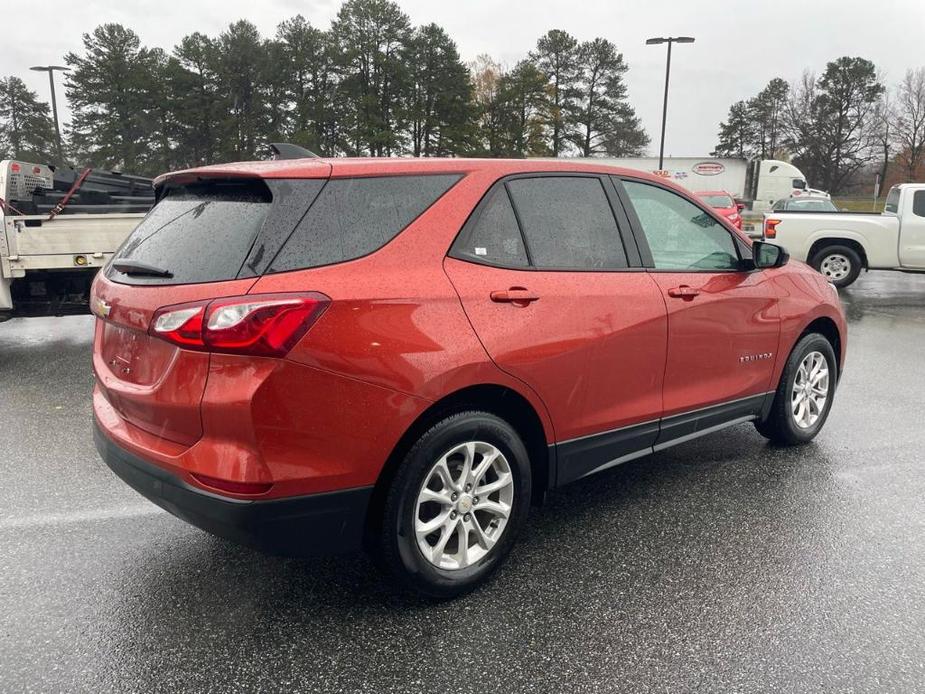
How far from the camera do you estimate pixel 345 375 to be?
238 cm

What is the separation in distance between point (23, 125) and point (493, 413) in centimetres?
7350

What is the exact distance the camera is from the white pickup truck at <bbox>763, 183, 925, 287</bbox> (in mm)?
12461

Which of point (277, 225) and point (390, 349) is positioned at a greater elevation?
point (277, 225)

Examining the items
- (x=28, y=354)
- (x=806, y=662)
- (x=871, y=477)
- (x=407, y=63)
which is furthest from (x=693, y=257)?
(x=407, y=63)

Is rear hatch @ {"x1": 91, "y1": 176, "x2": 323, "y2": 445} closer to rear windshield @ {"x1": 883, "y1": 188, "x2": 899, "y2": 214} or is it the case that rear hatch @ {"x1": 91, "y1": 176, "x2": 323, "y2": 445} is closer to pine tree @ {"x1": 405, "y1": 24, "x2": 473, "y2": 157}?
rear windshield @ {"x1": 883, "y1": 188, "x2": 899, "y2": 214}

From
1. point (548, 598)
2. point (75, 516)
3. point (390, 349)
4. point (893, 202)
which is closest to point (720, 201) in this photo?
point (893, 202)

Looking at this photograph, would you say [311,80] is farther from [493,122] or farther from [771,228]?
[771,228]

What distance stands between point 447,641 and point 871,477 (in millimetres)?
2856

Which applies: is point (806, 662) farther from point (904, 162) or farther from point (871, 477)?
point (904, 162)

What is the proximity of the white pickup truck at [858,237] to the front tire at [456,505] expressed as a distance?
1145 cm

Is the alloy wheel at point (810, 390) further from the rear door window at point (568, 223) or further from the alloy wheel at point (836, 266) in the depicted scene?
the alloy wheel at point (836, 266)

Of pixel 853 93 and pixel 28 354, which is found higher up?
pixel 853 93

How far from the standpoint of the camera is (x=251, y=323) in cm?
226

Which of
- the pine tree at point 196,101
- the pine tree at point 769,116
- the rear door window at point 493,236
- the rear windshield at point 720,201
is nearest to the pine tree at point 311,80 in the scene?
the pine tree at point 196,101
